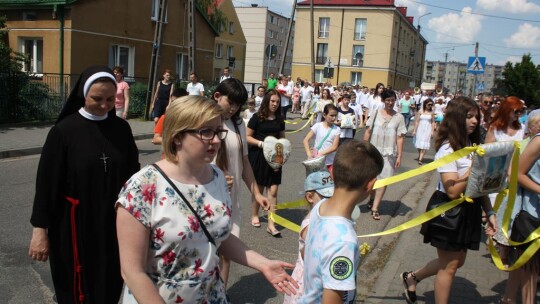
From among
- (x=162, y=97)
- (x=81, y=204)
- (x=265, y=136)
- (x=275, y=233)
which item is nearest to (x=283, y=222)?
(x=81, y=204)

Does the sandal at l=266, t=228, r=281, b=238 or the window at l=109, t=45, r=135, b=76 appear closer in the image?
the sandal at l=266, t=228, r=281, b=238

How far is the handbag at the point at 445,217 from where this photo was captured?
3854 mm

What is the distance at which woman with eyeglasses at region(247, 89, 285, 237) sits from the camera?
632cm

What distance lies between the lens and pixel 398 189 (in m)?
9.83

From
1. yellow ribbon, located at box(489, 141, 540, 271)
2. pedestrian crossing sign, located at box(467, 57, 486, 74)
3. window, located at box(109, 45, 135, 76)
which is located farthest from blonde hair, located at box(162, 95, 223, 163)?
window, located at box(109, 45, 135, 76)

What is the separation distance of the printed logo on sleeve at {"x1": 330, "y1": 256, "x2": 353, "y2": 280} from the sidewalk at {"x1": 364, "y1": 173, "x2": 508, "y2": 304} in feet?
8.21

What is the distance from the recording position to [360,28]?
64.7m

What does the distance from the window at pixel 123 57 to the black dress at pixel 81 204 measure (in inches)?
837

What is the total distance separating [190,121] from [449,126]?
248 cm

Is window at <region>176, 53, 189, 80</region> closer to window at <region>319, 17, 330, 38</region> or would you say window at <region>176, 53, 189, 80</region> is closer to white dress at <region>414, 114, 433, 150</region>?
white dress at <region>414, 114, 433, 150</region>

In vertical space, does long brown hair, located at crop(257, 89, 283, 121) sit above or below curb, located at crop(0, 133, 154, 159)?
above

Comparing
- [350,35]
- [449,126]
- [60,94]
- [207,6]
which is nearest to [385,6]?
[350,35]

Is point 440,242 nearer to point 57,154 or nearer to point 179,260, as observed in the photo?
point 179,260

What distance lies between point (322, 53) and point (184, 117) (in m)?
66.8
